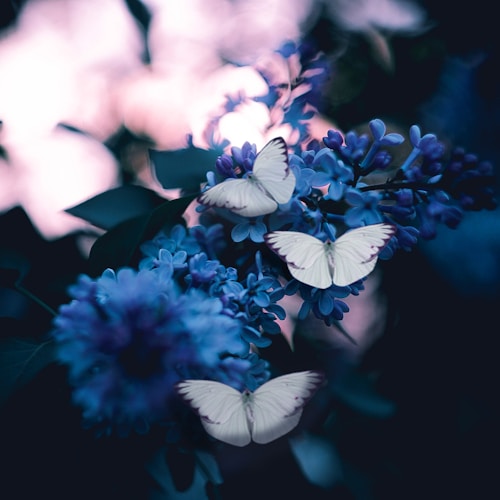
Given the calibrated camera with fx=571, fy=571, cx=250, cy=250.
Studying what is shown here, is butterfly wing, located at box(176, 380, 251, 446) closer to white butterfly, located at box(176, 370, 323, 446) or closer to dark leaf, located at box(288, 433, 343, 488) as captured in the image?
white butterfly, located at box(176, 370, 323, 446)

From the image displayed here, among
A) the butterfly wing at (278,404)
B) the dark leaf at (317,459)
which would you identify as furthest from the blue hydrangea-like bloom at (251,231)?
the dark leaf at (317,459)

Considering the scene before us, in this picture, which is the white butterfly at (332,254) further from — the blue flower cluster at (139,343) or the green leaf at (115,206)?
the green leaf at (115,206)

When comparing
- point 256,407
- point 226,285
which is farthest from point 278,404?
point 226,285

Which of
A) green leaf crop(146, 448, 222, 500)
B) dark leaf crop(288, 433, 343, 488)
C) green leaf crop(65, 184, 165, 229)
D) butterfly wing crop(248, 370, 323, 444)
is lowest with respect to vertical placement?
dark leaf crop(288, 433, 343, 488)

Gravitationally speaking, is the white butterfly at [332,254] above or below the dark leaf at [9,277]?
above

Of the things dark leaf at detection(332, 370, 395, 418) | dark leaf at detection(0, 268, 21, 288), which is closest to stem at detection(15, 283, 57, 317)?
dark leaf at detection(0, 268, 21, 288)

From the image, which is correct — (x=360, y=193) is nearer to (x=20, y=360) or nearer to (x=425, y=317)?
(x=20, y=360)
